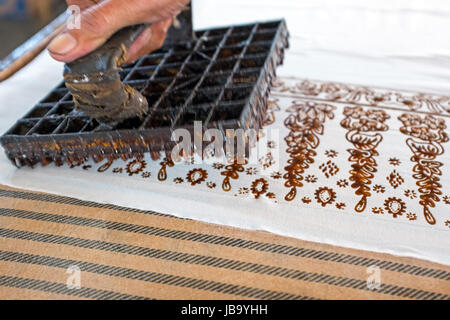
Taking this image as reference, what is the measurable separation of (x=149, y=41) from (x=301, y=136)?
516 millimetres

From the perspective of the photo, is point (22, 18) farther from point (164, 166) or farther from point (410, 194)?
point (410, 194)

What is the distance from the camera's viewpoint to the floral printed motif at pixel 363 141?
910 millimetres

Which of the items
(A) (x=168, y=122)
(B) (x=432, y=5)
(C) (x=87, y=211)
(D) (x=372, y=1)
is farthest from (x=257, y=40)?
(B) (x=432, y=5)

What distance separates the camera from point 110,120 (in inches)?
35.4

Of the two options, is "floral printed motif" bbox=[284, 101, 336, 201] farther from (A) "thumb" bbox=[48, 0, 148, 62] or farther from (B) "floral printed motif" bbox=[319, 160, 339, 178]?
(A) "thumb" bbox=[48, 0, 148, 62]

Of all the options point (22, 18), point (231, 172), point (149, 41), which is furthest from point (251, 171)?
point (22, 18)

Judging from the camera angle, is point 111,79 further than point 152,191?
No

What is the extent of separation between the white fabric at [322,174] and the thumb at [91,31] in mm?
310

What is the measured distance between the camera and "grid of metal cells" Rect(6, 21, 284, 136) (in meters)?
0.92

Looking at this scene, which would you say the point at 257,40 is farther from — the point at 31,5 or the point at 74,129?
the point at 31,5

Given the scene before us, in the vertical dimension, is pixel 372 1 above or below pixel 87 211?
above

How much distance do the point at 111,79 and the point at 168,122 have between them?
155 mm

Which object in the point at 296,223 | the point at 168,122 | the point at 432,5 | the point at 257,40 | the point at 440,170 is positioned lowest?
the point at 296,223

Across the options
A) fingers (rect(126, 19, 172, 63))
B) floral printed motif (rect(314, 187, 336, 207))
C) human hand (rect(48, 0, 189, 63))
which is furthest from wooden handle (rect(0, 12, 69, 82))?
floral printed motif (rect(314, 187, 336, 207))
